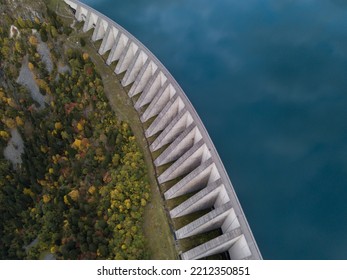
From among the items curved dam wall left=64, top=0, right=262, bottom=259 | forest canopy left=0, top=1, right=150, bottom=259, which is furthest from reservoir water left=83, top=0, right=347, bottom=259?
forest canopy left=0, top=1, right=150, bottom=259

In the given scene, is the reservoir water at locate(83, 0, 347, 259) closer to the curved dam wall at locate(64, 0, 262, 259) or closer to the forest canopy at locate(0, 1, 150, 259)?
the curved dam wall at locate(64, 0, 262, 259)

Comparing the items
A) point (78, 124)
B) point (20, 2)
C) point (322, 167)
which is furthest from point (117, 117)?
point (20, 2)

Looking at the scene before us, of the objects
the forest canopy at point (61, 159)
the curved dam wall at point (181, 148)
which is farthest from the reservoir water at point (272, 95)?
the forest canopy at point (61, 159)

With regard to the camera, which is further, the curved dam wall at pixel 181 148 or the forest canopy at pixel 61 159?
the forest canopy at pixel 61 159

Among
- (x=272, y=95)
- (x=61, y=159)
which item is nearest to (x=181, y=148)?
(x=272, y=95)

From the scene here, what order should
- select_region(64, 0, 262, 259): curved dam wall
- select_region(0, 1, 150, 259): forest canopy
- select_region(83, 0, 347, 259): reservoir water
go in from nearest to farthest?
select_region(64, 0, 262, 259): curved dam wall, select_region(83, 0, 347, 259): reservoir water, select_region(0, 1, 150, 259): forest canopy

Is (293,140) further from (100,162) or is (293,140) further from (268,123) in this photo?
(100,162)

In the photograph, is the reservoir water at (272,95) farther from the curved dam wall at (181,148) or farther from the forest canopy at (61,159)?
the forest canopy at (61,159)
